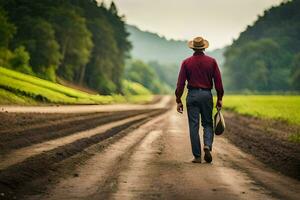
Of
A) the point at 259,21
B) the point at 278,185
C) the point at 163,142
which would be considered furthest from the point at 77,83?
the point at 259,21

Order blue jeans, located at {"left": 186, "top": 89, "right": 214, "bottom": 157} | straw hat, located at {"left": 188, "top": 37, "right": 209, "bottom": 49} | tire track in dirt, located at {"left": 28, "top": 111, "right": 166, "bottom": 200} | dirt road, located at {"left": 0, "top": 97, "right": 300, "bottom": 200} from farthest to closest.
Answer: straw hat, located at {"left": 188, "top": 37, "right": 209, "bottom": 49} → blue jeans, located at {"left": 186, "top": 89, "right": 214, "bottom": 157} → dirt road, located at {"left": 0, "top": 97, "right": 300, "bottom": 200} → tire track in dirt, located at {"left": 28, "top": 111, "right": 166, "bottom": 200}

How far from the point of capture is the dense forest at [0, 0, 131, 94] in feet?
166

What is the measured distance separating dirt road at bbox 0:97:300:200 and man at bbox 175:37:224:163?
585mm

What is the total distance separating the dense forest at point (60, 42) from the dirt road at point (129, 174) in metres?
38.7

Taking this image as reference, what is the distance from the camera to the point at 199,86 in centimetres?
943

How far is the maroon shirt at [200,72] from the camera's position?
9.47 metres

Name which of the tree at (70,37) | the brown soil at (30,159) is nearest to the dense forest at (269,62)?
the tree at (70,37)

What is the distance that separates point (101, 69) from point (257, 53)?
70435 mm

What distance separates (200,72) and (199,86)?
0.29 meters

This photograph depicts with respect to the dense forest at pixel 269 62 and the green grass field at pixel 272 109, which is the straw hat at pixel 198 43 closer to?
the green grass field at pixel 272 109

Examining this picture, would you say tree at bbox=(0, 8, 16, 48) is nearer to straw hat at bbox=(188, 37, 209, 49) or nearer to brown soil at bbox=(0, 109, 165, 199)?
brown soil at bbox=(0, 109, 165, 199)

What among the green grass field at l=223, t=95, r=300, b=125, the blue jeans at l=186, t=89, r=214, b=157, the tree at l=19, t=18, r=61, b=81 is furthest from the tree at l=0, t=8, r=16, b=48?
the blue jeans at l=186, t=89, r=214, b=157

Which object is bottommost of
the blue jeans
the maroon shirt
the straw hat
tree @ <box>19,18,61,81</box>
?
the blue jeans

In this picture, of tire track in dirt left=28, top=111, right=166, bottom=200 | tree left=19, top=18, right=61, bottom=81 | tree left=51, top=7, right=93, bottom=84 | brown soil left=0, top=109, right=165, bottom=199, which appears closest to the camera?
tire track in dirt left=28, top=111, right=166, bottom=200
